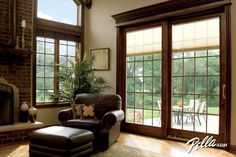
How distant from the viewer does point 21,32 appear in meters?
4.81

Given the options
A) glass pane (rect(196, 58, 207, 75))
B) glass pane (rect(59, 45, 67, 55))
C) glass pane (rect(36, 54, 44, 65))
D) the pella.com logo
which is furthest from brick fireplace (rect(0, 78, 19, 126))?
glass pane (rect(196, 58, 207, 75))

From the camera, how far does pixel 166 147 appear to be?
414 centimetres

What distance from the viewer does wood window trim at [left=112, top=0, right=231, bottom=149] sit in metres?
4.01

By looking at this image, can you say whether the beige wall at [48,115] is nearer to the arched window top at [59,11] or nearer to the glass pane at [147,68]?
the arched window top at [59,11]

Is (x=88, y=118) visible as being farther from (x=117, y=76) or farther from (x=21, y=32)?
(x=21, y=32)

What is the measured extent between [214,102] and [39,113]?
366 cm

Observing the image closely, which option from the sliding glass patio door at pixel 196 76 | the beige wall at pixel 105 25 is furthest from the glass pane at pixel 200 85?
the beige wall at pixel 105 25

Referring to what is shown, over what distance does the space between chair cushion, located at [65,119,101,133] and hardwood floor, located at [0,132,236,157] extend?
0.69 meters

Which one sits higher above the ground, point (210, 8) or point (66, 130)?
point (210, 8)

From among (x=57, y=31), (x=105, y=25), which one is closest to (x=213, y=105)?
(x=105, y=25)

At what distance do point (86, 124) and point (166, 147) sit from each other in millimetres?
1410
